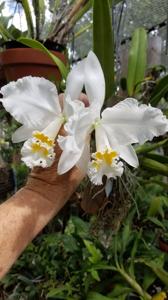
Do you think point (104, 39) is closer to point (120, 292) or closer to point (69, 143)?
point (69, 143)

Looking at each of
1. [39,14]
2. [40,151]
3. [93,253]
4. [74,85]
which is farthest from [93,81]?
[93,253]

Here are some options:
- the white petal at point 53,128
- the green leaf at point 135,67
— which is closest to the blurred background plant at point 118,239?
the green leaf at point 135,67

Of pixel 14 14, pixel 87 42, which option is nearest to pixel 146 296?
pixel 14 14

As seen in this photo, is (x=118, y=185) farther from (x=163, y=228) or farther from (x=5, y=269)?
(x=163, y=228)

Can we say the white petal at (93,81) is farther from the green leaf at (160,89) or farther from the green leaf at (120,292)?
the green leaf at (120,292)

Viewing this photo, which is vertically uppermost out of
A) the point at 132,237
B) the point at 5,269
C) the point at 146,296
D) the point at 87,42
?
the point at 87,42

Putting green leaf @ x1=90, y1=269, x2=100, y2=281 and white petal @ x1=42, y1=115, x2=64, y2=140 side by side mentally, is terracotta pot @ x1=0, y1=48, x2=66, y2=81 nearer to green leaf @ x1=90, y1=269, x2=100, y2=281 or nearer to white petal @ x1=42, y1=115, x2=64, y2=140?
white petal @ x1=42, y1=115, x2=64, y2=140

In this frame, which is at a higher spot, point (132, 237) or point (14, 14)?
point (14, 14)
